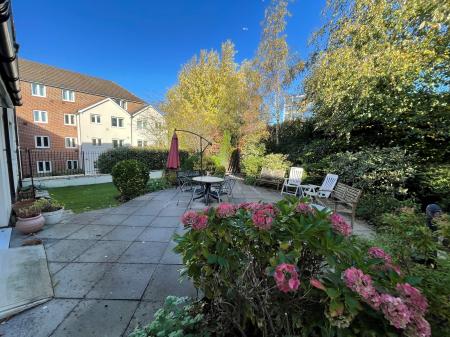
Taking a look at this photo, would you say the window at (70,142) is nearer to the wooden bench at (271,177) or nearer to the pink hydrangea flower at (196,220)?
the wooden bench at (271,177)

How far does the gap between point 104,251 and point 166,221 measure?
5.31 feet

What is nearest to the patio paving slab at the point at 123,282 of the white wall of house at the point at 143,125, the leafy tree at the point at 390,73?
the leafy tree at the point at 390,73

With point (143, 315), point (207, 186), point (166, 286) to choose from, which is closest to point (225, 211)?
point (143, 315)

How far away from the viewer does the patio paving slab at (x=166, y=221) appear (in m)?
4.70

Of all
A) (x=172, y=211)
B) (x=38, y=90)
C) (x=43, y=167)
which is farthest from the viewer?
(x=38, y=90)

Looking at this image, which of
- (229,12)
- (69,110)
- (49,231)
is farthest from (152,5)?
(69,110)

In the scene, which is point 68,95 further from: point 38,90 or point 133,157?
point 133,157

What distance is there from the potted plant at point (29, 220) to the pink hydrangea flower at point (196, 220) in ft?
13.0

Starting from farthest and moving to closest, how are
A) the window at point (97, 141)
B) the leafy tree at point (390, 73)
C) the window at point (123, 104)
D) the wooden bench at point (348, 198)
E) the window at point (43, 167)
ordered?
the window at point (123, 104) → the window at point (97, 141) → the window at point (43, 167) → the leafy tree at point (390, 73) → the wooden bench at point (348, 198)

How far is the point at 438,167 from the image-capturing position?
5.47 metres

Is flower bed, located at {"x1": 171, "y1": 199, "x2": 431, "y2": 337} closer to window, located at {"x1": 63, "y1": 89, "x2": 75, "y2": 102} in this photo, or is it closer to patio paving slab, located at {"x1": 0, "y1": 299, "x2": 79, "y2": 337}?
patio paving slab, located at {"x1": 0, "y1": 299, "x2": 79, "y2": 337}

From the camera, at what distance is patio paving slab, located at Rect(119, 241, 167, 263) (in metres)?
3.19

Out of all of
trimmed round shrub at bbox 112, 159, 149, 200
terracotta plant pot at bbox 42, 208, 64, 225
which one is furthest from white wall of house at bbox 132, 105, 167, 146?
terracotta plant pot at bbox 42, 208, 64, 225

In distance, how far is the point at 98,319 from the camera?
206cm
